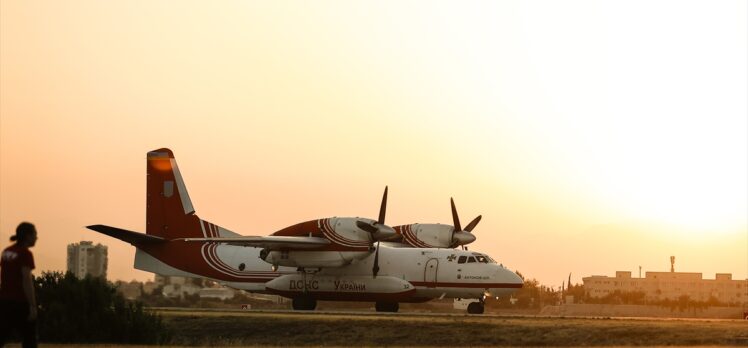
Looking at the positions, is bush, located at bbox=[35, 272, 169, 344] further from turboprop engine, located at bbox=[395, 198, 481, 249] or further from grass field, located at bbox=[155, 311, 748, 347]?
turboprop engine, located at bbox=[395, 198, 481, 249]

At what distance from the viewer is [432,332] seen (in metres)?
40.3

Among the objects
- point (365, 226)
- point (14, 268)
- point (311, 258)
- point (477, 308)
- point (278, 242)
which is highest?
point (365, 226)

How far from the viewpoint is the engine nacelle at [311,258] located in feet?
177

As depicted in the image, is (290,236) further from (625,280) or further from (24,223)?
(625,280)

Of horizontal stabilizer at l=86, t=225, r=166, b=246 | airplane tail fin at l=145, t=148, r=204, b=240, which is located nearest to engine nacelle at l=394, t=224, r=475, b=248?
airplane tail fin at l=145, t=148, r=204, b=240

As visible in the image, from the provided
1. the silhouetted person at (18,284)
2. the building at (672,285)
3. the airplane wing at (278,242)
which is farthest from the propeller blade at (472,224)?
the building at (672,285)

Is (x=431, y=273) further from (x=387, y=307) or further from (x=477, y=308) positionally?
(x=387, y=307)

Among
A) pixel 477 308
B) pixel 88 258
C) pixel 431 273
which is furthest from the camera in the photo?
pixel 88 258

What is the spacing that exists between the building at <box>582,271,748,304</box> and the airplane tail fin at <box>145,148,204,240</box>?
65.5 meters

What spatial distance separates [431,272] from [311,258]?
5.97 m

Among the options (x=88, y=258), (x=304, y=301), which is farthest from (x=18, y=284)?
(x=88, y=258)

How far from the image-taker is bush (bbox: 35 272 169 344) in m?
31.4

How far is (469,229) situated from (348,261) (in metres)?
10.5

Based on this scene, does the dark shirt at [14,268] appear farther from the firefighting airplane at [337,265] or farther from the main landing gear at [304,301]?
the main landing gear at [304,301]
